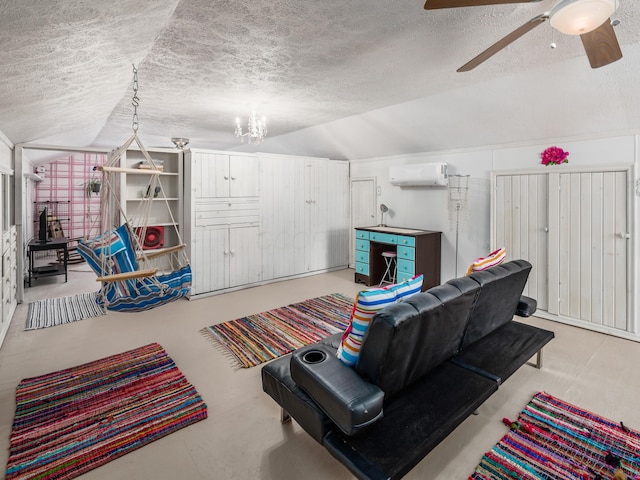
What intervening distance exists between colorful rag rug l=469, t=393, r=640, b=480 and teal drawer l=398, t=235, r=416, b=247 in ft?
9.02

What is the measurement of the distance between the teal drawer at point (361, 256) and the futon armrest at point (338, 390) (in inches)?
151

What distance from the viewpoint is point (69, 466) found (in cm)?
186

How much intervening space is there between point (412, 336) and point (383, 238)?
3.67 m

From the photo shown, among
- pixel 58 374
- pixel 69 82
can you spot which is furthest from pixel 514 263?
pixel 58 374

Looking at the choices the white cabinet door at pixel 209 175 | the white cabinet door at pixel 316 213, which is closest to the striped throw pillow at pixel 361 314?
the white cabinet door at pixel 209 175

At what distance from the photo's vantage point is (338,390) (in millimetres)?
1525

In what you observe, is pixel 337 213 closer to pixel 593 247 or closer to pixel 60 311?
pixel 593 247

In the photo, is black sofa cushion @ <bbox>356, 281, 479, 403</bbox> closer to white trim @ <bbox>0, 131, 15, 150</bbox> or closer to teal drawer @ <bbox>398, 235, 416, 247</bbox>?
teal drawer @ <bbox>398, 235, 416, 247</bbox>

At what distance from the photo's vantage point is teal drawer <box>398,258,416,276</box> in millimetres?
4861

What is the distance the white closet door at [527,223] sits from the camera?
A: 3998mm

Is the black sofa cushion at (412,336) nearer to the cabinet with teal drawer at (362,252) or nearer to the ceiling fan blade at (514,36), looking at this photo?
the ceiling fan blade at (514,36)

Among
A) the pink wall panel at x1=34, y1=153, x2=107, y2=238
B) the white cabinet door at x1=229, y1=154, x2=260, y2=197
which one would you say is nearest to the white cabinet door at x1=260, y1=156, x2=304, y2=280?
the white cabinet door at x1=229, y1=154, x2=260, y2=197

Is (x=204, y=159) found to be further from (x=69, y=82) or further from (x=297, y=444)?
(x=297, y=444)

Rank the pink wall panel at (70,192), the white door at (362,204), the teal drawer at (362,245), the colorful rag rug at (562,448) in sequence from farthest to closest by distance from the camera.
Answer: the pink wall panel at (70,192) → the white door at (362,204) → the teal drawer at (362,245) → the colorful rag rug at (562,448)
